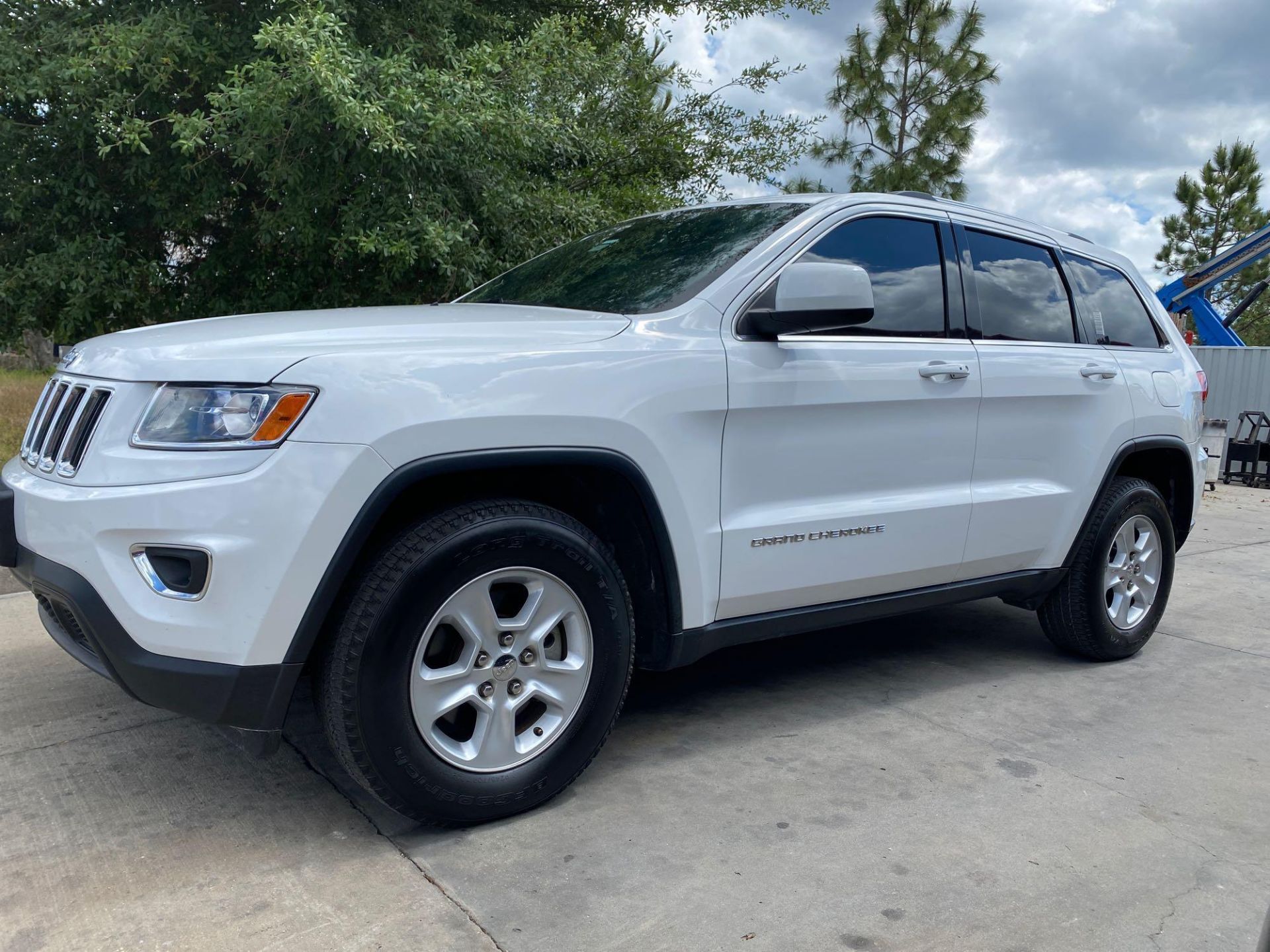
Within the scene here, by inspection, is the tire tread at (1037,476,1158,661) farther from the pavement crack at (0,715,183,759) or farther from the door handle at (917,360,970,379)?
the pavement crack at (0,715,183,759)

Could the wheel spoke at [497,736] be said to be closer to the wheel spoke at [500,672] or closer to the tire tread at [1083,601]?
the wheel spoke at [500,672]

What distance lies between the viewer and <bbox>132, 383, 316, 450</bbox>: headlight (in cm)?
252

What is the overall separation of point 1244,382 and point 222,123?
52.4ft

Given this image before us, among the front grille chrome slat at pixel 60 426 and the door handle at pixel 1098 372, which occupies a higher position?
the door handle at pixel 1098 372

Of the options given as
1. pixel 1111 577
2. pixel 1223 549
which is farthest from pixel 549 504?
pixel 1223 549

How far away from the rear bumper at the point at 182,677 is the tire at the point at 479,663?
0.15 metres

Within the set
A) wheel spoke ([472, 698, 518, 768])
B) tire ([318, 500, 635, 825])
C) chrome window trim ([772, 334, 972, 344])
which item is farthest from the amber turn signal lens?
chrome window trim ([772, 334, 972, 344])

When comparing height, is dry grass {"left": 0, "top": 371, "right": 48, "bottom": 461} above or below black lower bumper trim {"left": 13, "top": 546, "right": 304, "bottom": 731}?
below

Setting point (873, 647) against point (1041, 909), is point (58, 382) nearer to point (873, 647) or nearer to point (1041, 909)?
point (1041, 909)

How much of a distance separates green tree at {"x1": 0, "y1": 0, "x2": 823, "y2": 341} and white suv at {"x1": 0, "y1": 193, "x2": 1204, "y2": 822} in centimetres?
304

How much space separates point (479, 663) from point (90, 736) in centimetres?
154

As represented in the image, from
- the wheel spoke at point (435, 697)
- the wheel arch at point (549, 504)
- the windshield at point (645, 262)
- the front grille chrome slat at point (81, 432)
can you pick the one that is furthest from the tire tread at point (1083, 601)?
the front grille chrome slat at point (81, 432)

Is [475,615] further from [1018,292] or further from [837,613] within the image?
[1018,292]

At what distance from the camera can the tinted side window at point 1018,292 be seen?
4.16 meters
